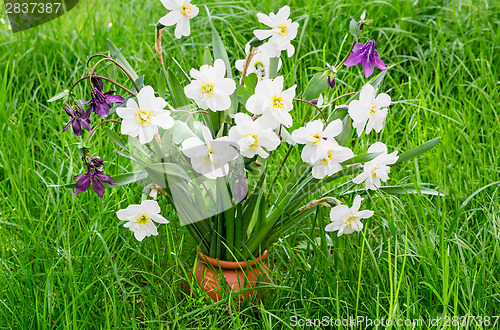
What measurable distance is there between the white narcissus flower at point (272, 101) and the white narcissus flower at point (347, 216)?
269mm

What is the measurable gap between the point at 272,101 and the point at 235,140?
0.10 m

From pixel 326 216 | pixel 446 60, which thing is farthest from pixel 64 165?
pixel 446 60

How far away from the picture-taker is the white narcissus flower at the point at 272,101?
949 mm

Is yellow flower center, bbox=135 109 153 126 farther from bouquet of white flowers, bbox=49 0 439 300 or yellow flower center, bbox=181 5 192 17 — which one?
yellow flower center, bbox=181 5 192 17

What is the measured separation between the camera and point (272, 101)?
0.96 metres

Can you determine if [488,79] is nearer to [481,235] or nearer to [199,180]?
[481,235]

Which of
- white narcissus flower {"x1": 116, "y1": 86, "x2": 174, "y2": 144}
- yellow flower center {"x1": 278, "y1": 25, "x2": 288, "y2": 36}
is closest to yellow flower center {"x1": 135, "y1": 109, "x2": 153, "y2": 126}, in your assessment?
white narcissus flower {"x1": 116, "y1": 86, "x2": 174, "y2": 144}

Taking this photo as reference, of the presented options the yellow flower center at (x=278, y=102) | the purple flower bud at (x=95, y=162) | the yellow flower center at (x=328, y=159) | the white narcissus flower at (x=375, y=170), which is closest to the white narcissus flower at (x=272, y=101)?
the yellow flower center at (x=278, y=102)

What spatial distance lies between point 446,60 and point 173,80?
1451 millimetres

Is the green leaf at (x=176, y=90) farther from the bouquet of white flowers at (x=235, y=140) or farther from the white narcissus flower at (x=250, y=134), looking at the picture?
the white narcissus flower at (x=250, y=134)

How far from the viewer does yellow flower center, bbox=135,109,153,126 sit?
962 millimetres

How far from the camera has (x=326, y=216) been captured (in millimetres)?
1529

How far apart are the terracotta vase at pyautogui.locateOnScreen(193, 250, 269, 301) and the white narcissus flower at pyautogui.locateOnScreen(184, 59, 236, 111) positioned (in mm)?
418

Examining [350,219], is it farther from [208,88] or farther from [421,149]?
[208,88]
